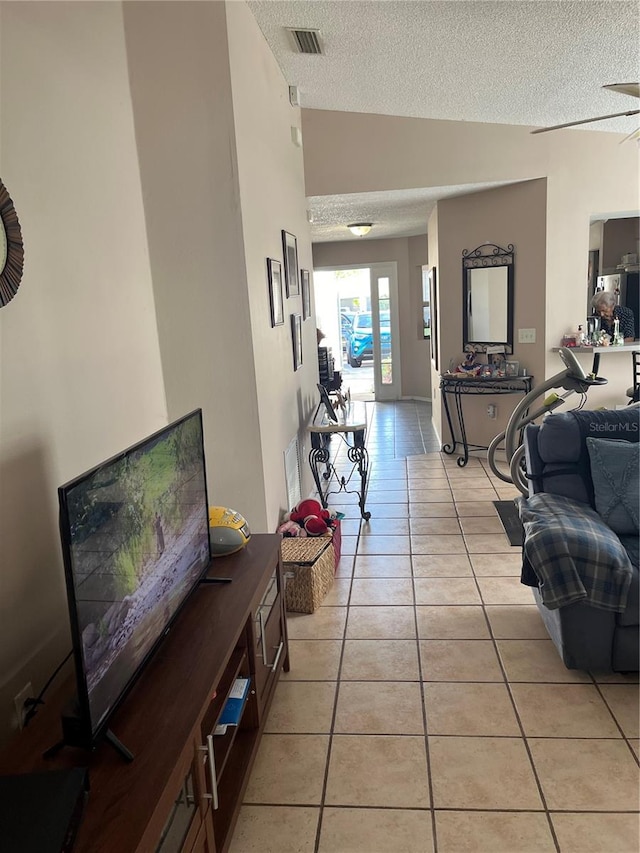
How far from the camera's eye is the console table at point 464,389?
17.0 ft

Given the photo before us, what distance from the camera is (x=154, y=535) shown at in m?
1.63

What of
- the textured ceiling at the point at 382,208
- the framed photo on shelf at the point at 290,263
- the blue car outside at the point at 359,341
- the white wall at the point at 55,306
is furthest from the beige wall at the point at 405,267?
the white wall at the point at 55,306

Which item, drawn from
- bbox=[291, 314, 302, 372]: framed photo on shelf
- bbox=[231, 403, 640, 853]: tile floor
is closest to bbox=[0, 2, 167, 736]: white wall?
bbox=[231, 403, 640, 853]: tile floor

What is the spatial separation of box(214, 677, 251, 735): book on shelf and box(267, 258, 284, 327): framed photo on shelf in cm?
199

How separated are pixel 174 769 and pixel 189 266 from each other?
6.81 ft

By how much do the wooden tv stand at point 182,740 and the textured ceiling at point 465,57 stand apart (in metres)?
2.73

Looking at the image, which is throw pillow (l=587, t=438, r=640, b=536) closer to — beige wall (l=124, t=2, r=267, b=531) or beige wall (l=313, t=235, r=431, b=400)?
beige wall (l=124, t=2, r=267, b=531)

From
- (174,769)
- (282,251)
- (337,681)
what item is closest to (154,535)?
(174,769)

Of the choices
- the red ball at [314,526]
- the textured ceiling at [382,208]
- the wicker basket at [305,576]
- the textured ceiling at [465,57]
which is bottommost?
the wicker basket at [305,576]

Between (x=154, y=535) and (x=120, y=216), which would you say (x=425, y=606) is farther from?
(x=120, y=216)

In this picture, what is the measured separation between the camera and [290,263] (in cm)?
391

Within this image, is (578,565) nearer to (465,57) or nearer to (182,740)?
(182,740)

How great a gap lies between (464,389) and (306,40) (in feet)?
10.5

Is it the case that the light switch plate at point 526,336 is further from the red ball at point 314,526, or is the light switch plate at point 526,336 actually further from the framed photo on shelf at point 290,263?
the red ball at point 314,526
